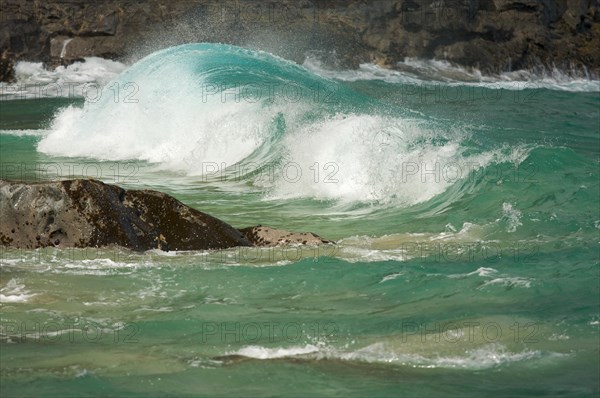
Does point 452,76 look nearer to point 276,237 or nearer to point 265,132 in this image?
point 265,132

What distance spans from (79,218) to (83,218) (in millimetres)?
32

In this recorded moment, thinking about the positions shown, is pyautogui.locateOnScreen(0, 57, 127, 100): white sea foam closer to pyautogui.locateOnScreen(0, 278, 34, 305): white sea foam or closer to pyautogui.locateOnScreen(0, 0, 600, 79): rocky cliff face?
pyautogui.locateOnScreen(0, 0, 600, 79): rocky cliff face

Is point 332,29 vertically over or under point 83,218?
over

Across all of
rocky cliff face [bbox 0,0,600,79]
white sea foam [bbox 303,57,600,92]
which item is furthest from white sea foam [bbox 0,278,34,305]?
white sea foam [bbox 303,57,600,92]

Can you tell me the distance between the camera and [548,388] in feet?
21.7

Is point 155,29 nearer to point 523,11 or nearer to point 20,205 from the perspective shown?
point 523,11

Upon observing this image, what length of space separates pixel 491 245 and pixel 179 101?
867 cm

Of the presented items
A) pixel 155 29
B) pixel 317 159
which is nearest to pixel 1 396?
pixel 317 159

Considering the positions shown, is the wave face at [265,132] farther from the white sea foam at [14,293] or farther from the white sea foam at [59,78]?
the white sea foam at [59,78]

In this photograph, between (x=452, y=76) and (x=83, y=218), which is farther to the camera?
(x=452, y=76)

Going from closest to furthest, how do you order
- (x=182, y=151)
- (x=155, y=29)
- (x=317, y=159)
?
(x=317, y=159)
(x=182, y=151)
(x=155, y=29)

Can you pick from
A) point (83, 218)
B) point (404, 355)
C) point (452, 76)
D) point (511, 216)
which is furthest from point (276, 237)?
point (452, 76)

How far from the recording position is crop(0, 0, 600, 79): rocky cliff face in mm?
29531

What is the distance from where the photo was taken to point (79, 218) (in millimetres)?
9102
